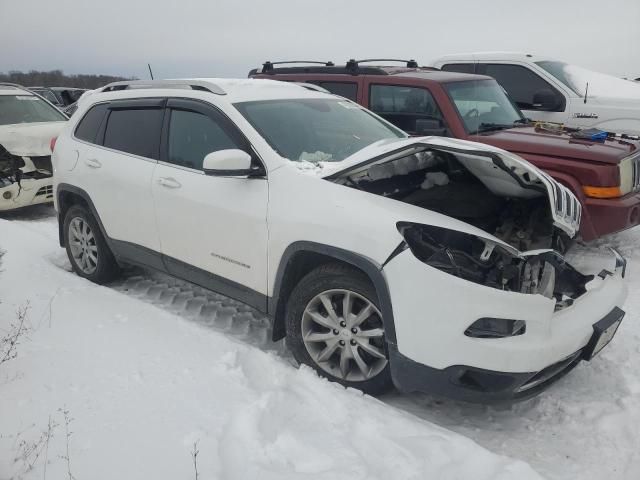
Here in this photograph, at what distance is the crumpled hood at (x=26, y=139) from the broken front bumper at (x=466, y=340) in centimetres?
643

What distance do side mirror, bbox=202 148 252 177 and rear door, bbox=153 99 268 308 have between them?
13cm

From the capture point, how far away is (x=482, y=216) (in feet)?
12.0

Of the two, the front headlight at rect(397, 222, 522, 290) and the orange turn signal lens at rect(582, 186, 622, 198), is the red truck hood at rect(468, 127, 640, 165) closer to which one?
the orange turn signal lens at rect(582, 186, 622, 198)

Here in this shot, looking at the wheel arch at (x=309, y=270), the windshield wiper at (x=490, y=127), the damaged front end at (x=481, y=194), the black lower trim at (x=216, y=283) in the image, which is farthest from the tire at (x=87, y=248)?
the windshield wiper at (x=490, y=127)

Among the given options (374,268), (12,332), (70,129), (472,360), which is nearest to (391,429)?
(472,360)

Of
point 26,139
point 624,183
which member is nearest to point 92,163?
point 26,139

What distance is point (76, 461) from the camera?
2.38 metres

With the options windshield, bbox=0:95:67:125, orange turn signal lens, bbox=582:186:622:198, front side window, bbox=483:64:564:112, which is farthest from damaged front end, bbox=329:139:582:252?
windshield, bbox=0:95:67:125

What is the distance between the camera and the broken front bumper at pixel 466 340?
2.63 m

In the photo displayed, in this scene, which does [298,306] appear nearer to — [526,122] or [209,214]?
[209,214]

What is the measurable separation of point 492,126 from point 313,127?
9.20 feet

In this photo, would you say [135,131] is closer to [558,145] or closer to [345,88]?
[345,88]

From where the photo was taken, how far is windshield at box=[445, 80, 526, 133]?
231 inches

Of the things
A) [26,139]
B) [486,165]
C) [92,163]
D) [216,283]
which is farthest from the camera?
[26,139]
